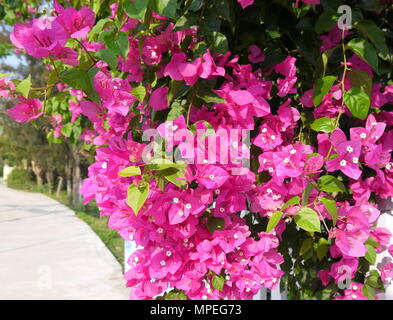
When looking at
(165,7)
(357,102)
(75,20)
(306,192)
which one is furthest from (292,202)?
(75,20)

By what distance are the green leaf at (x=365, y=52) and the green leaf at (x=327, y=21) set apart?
0.07 metres

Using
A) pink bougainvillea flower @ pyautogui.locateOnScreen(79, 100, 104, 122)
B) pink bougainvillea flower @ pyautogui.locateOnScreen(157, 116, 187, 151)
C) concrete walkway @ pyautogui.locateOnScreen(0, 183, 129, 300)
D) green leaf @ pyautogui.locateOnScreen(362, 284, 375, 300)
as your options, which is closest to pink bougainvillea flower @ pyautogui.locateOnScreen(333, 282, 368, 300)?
green leaf @ pyautogui.locateOnScreen(362, 284, 375, 300)

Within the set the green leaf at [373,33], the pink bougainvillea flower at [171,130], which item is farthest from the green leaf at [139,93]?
the green leaf at [373,33]

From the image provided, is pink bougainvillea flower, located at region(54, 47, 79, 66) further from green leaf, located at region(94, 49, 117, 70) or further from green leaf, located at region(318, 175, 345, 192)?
green leaf, located at region(318, 175, 345, 192)

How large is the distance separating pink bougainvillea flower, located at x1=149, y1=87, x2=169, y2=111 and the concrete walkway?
138 inches

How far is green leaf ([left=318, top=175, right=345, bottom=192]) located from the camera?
91 centimetres

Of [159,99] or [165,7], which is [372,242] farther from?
[165,7]

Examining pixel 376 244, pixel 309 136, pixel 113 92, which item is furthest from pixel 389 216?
pixel 113 92

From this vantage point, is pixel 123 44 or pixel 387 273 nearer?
pixel 123 44

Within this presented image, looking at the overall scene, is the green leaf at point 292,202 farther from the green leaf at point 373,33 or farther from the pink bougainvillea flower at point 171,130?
the green leaf at point 373,33

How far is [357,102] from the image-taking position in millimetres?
954

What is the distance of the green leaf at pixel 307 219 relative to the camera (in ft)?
2.85

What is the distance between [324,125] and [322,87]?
0.10 metres
